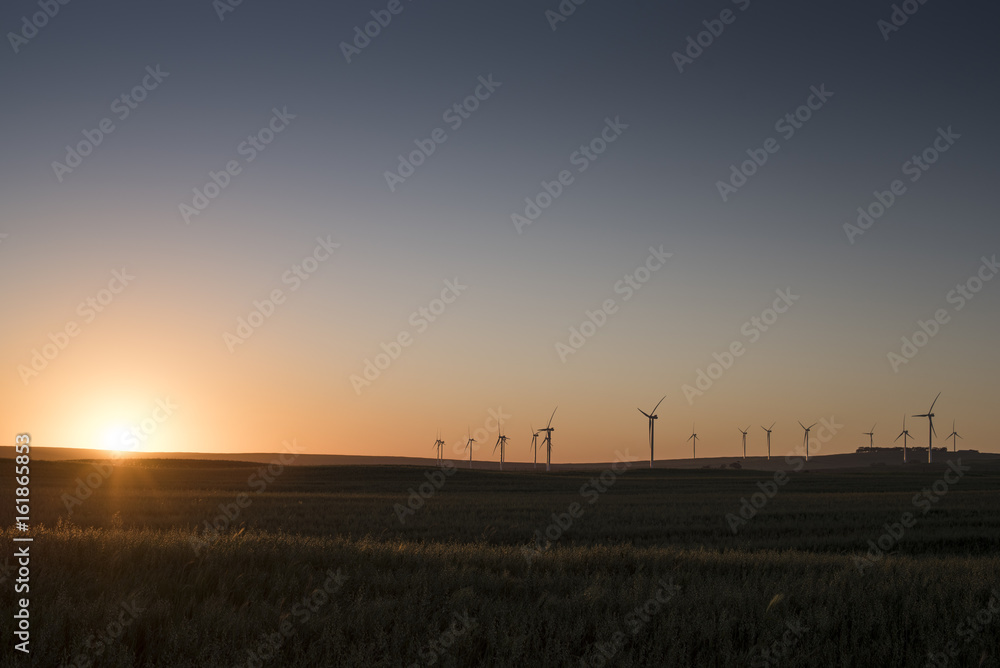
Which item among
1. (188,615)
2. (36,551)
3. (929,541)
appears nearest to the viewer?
(188,615)

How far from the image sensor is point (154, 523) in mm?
27812

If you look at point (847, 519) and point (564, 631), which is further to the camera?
point (847, 519)

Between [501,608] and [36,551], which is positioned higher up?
[36,551]

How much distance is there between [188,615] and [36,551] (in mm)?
3573

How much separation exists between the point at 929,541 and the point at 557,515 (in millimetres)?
15321

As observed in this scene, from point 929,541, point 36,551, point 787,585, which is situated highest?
point 36,551

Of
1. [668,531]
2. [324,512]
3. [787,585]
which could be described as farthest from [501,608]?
[324,512]

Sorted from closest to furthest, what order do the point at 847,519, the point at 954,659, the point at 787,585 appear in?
the point at 954,659, the point at 787,585, the point at 847,519

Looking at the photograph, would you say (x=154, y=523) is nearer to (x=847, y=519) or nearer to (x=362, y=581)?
(x=362, y=581)

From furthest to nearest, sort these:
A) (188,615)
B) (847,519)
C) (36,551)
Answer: (847,519)
(36,551)
(188,615)

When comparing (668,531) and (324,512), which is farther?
(324,512)

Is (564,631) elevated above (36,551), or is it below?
below

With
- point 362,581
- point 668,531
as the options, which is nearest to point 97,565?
point 362,581

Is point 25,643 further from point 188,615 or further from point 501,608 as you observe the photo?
point 501,608
